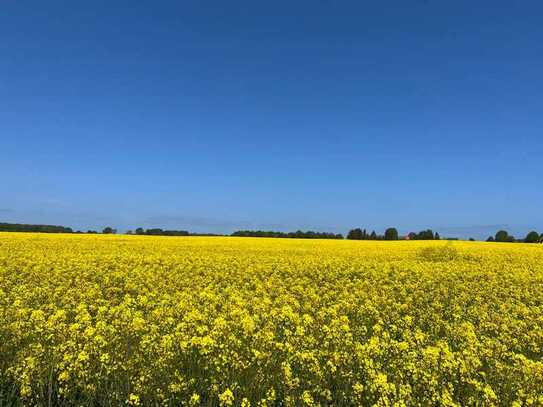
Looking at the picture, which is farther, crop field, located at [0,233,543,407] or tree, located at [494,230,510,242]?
tree, located at [494,230,510,242]

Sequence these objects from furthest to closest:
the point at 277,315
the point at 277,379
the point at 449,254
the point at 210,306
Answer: the point at 449,254 < the point at 210,306 < the point at 277,315 < the point at 277,379

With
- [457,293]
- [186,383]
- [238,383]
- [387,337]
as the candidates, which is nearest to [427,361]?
[387,337]

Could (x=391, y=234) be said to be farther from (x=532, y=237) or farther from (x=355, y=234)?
(x=532, y=237)

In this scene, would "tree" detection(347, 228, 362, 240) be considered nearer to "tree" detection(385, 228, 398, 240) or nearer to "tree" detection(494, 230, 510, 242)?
"tree" detection(385, 228, 398, 240)

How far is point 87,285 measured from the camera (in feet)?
37.8

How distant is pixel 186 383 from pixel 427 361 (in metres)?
2.96

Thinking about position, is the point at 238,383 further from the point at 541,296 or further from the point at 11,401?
the point at 541,296

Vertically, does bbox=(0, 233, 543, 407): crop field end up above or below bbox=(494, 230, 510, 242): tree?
below

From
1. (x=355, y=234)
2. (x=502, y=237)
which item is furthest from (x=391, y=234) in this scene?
(x=502, y=237)

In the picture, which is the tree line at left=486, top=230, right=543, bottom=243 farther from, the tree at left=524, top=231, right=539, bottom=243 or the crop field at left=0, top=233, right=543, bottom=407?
the crop field at left=0, top=233, right=543, bottom=407

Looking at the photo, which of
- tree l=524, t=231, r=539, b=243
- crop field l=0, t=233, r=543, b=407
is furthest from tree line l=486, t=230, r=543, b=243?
crop field l=0, t=233, r=543, b=407

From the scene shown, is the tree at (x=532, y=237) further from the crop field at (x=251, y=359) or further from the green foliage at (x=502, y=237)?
the crop field at (x=251, y=359)

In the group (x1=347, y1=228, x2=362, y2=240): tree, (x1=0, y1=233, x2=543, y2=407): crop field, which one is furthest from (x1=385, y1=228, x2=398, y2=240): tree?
(x1=0, y1=233, x2=543, y2=407): crop field

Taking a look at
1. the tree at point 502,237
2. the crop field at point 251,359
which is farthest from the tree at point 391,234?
the crop field at point 251,359
